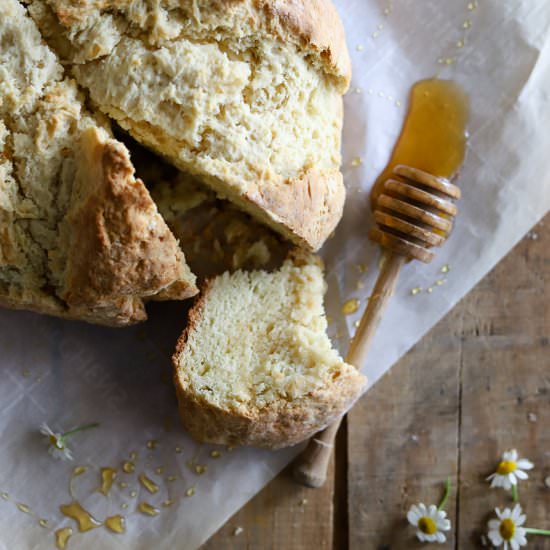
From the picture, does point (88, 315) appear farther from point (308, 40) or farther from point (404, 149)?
point (404, 149)

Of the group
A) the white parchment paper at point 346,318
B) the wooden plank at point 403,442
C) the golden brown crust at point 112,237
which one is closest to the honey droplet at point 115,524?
the white parchment paper at point 346,318

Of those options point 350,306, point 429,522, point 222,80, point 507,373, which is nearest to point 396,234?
point 350,306

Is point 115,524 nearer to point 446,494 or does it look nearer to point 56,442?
point 56,442

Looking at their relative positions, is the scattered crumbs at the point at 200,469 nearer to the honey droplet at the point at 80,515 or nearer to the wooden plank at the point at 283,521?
the wooden plank at the point at 283,521

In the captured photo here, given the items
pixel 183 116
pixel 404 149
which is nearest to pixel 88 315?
pixel 183 116

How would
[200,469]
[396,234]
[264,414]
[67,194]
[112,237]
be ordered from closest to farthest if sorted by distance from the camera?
[112,237], [67,194], [264,414], [396,234], [200,469]

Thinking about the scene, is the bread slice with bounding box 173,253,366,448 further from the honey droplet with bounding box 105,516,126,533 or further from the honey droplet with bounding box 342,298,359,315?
the honey droplet with bounding box 105,516,126,533
